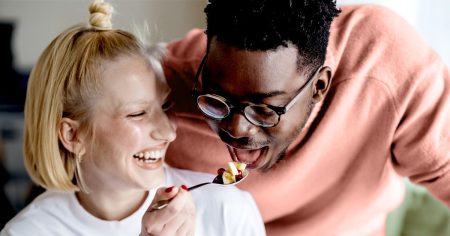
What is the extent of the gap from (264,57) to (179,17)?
2.68 ft

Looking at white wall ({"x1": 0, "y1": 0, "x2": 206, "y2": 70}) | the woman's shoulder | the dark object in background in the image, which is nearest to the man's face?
the woman's shoulder

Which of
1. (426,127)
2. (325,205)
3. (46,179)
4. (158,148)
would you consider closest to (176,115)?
(158,148)

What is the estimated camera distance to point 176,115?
3.85ft

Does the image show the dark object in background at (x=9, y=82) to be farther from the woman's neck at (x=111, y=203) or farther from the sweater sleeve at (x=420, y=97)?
the sweater sleeve at (x=420, y=97)

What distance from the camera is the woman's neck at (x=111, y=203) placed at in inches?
43.8

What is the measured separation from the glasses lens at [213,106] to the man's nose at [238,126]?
13 millimetres

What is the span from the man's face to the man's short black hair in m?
0.02

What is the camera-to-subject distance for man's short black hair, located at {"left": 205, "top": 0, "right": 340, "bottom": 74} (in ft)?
2.80

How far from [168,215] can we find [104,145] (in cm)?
21

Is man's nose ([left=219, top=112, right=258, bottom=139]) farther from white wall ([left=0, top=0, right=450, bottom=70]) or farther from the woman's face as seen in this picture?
white wall ([left=0, top=0, right=450, bottom=70])

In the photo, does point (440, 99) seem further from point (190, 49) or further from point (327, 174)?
point (190, 49)

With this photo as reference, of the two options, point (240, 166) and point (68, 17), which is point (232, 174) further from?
point (68, 17)

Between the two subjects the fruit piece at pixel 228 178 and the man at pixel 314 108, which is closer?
the man at pixel 314 108

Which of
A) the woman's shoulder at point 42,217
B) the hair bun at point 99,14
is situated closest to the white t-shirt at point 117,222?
the woman's shoulder at point 42,217
